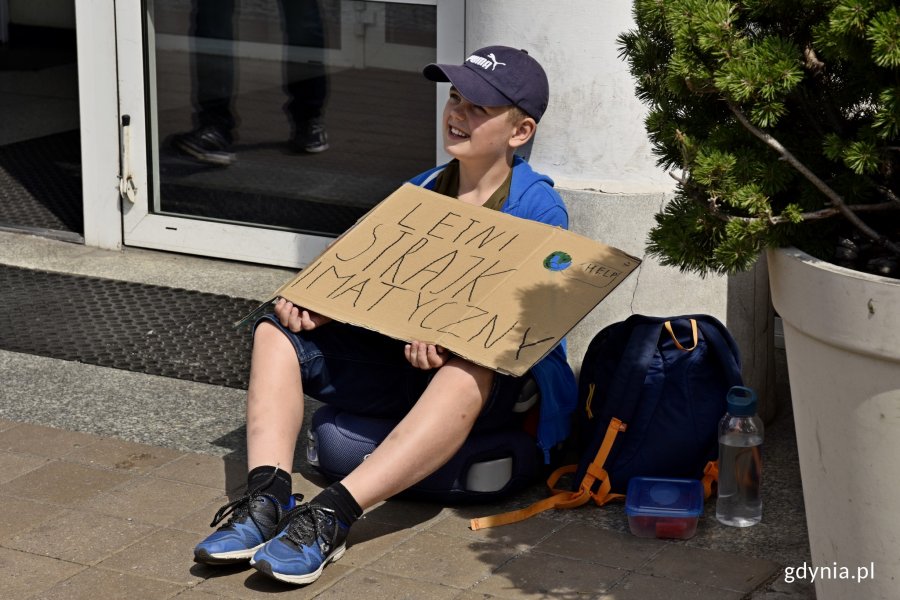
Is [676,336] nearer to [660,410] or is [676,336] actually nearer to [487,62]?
[660,410]

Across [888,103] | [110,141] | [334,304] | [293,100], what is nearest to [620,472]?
[334,304]

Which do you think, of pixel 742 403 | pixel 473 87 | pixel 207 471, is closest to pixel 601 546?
pixel 742 403

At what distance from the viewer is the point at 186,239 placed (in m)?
5.56

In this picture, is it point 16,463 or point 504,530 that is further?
point 16,463

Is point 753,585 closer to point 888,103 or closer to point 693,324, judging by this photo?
point 693,324

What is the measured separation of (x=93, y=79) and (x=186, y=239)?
750 mm

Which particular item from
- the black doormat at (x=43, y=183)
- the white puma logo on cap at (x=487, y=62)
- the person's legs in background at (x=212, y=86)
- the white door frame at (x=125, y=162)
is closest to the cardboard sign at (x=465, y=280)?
the white puma logo on cap at (x=487, y=62)

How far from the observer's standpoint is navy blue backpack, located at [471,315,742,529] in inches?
137

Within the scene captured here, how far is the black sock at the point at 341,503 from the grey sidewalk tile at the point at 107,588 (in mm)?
346

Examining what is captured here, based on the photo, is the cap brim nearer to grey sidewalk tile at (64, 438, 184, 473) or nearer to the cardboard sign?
the cardboard sign

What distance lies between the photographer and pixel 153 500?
3.50 m

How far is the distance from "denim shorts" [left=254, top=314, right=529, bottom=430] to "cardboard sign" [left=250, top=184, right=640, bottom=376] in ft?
0.36

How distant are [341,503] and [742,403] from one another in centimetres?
103

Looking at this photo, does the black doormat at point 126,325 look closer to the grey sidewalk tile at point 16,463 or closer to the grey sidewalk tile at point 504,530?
the grey sidewalk tile at point 16,463
